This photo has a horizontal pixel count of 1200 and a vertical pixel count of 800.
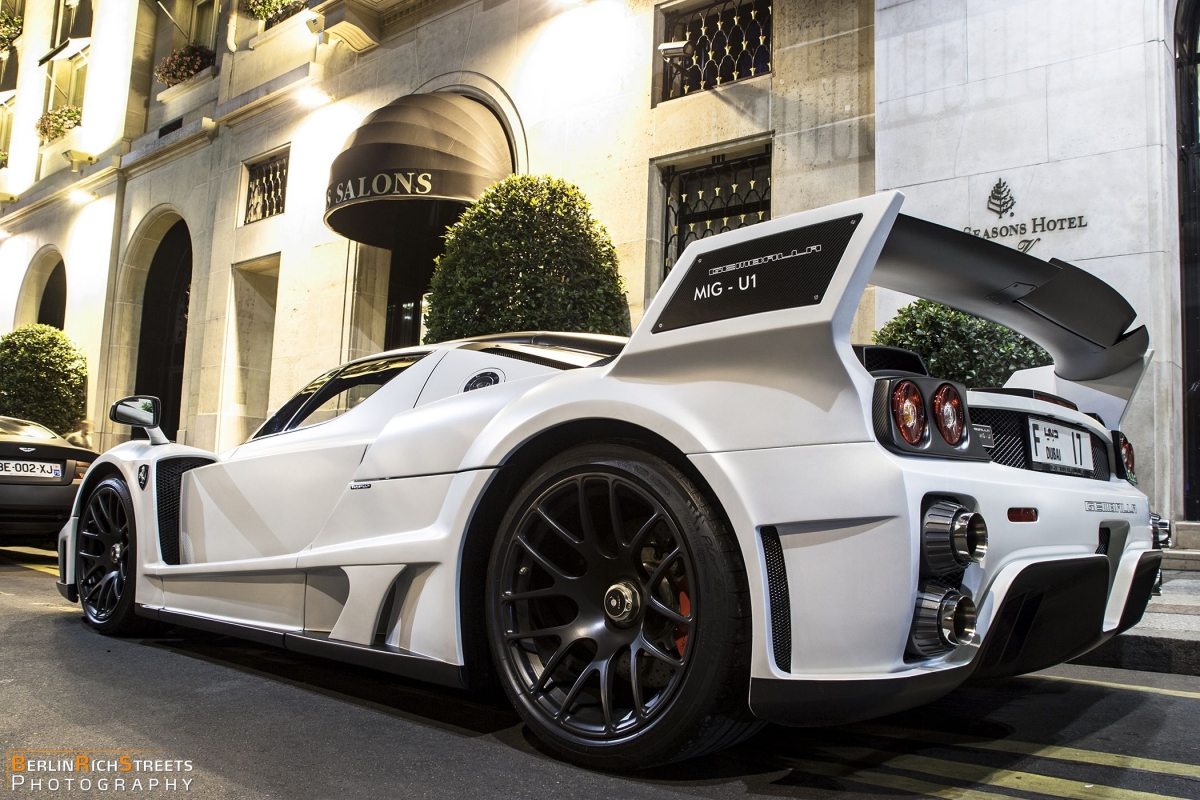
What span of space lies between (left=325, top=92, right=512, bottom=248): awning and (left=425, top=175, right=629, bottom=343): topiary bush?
2.17 metres

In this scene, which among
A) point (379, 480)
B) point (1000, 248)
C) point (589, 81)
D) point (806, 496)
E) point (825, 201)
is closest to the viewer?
point (806, 496)

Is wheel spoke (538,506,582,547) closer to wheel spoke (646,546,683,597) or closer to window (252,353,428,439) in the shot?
wheel spoke (646,546,683,597)

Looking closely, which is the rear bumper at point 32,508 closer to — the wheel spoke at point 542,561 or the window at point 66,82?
the wheel spoke at point 542,561

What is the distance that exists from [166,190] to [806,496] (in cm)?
1958

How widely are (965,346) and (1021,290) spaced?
3806 millimetres

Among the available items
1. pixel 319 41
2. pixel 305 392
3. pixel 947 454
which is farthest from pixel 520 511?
pixel 319 41

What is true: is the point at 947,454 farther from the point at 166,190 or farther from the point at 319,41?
the point at 166,190

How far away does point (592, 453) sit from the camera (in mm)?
2287

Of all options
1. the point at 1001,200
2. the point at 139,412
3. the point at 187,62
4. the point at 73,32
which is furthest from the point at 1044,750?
the point at 73,32

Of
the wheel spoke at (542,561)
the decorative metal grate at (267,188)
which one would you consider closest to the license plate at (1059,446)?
the wheel spoke at (542,561)

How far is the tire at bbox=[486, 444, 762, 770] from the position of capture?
1971 millimetres

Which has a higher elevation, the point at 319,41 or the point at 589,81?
the point at 319,41

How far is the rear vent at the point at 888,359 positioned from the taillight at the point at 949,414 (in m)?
0.34

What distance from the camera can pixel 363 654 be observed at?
2.66m
